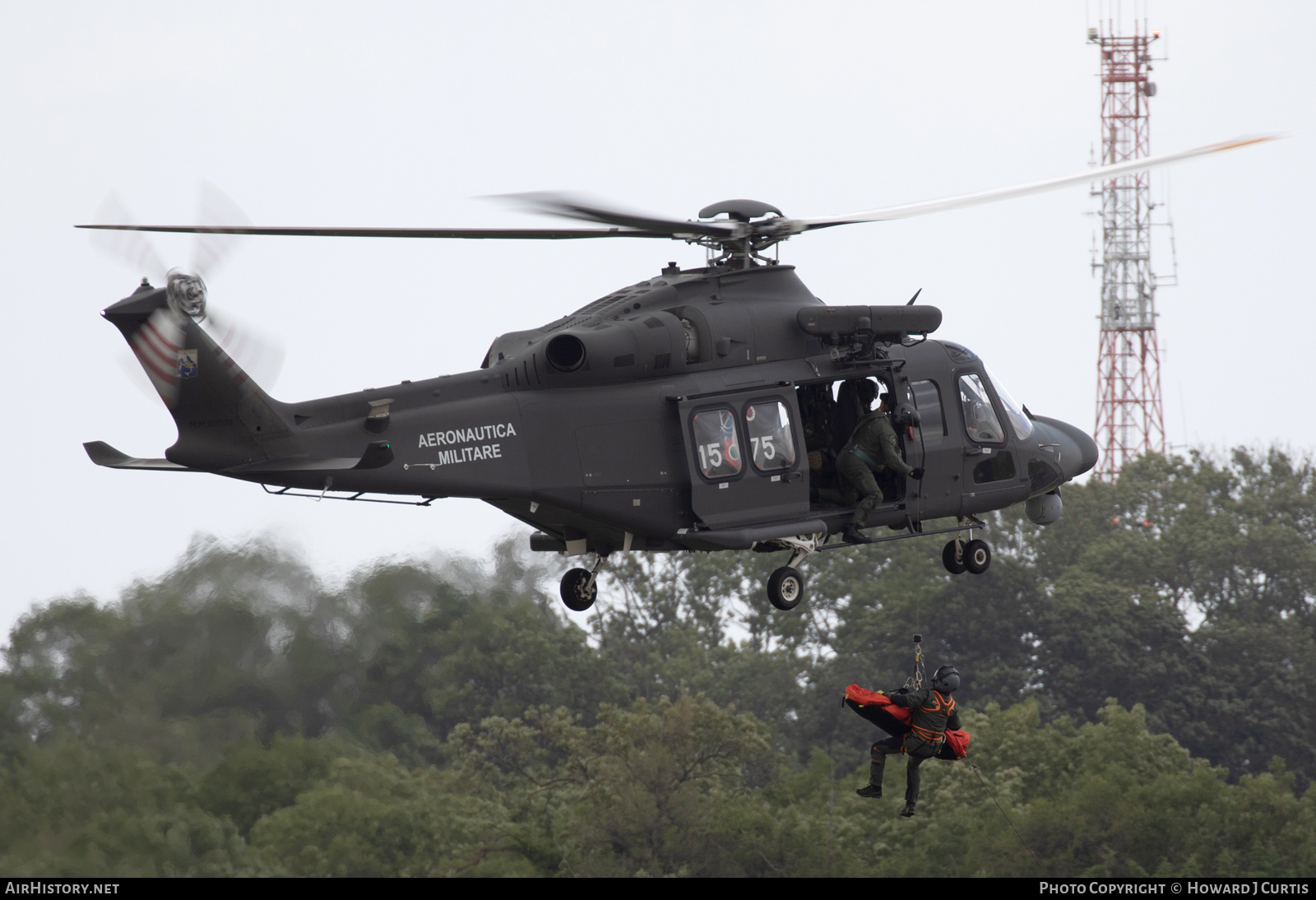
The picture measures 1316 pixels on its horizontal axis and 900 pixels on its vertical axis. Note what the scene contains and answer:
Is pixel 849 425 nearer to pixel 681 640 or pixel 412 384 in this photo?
pixel 412 384

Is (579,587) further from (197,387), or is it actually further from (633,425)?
(197,387)

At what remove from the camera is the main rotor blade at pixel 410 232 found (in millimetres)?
17891

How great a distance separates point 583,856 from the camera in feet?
189

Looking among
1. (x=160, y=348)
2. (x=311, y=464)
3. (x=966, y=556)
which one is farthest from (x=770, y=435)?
(x=160, y=348)

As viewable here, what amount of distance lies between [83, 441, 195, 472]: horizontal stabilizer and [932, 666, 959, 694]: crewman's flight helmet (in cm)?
887

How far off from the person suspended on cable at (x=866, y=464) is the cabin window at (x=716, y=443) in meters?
1.65

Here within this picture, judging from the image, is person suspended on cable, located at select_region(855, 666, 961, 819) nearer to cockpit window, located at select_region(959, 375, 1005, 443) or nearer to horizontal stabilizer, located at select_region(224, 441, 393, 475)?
cockpit window, located at select_region(959, 375, 1005, 443)

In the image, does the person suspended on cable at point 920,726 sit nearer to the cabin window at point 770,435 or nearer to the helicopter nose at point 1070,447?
the cabin window at point 770,435

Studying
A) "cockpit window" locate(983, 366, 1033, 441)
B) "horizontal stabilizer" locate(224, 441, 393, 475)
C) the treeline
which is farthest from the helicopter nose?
the treeline

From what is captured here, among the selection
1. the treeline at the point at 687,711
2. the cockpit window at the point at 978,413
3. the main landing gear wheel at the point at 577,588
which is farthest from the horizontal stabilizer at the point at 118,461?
the treeline at the point at 687,711

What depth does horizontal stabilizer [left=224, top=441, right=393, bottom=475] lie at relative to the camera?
1872cm

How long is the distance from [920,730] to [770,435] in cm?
395

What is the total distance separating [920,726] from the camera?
829 inches

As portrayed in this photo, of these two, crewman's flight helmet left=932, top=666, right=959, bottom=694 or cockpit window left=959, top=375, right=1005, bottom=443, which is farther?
cockpit window left=959, top=375, right=1005, bottom=443
